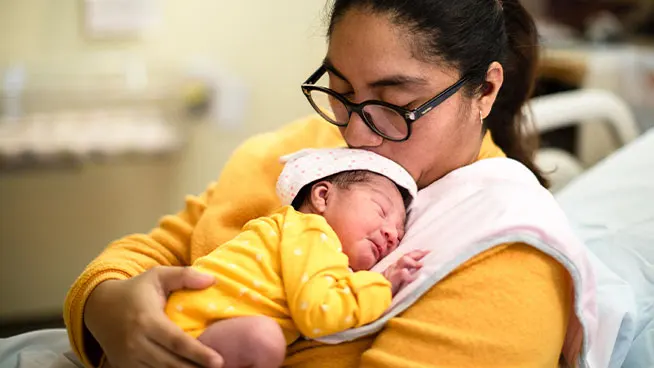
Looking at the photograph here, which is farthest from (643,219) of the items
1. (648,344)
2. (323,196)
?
(323,196)

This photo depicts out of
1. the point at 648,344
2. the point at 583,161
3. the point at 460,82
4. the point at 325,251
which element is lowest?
the point at 583,161

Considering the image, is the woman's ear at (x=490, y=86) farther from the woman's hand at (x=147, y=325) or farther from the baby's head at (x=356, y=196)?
the woman's hand at (x=147, y=325)

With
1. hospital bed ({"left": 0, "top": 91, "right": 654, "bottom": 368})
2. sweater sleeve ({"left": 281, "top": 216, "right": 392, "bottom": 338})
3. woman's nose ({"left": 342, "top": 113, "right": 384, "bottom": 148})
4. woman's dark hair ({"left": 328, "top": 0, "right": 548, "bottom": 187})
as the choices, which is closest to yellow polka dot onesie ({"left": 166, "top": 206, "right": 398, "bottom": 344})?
sweater sleeve ({"left": 281, "top": 216, "right": 392, "bottom": 338})

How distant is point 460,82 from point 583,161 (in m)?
1.62

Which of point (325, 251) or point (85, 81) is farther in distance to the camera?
point (85, 81)

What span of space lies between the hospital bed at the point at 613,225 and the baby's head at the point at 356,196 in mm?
420

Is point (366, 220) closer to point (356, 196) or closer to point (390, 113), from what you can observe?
point (356, 196)

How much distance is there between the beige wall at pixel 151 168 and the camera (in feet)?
9.50

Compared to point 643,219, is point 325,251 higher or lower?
higher

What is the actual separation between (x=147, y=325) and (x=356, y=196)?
0.31m

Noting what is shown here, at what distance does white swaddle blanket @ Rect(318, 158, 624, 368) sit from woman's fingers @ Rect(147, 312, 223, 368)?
0.15m

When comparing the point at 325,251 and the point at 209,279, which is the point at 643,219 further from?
the point at 209,279

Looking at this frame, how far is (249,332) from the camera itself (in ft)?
3.01

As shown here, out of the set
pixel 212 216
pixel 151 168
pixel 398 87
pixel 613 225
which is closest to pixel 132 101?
pixel 151 168
